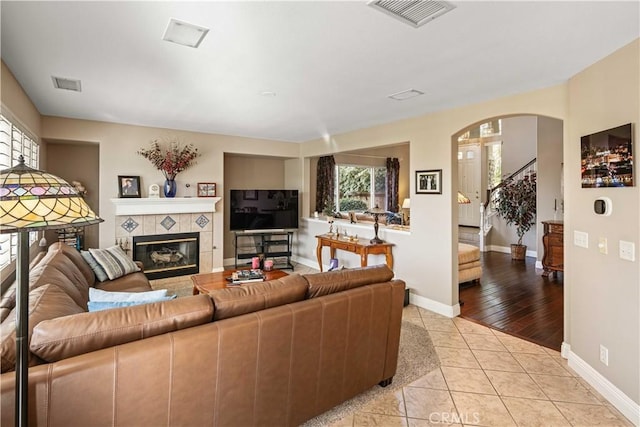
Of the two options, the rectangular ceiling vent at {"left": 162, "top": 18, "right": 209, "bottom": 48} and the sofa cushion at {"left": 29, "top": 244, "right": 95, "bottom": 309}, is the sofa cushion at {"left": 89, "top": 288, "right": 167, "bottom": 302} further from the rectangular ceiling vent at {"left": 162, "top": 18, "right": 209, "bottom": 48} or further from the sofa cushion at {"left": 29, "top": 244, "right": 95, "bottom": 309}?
the rectangular ceiling vent at {"left": 162, "top": 18, "right": 209, "bottom": 48}

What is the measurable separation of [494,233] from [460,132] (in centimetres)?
515

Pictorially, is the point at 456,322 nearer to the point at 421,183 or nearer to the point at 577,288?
the point at 577,288

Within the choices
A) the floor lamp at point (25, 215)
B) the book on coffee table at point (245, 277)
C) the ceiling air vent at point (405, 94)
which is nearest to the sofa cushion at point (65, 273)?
the floor lamp at point (25, 215)

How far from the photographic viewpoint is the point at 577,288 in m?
2.84

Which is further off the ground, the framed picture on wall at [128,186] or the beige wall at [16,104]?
the beige wall at [16,104]

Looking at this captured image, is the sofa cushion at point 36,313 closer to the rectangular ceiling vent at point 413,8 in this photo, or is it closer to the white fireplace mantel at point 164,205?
the rectangular ceiling vent at point 413,8

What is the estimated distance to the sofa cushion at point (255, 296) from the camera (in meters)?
1.82

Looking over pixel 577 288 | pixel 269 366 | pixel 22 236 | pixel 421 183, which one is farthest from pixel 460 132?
pixel 22 236

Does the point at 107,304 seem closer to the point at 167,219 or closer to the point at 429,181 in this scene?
the point at 429,181

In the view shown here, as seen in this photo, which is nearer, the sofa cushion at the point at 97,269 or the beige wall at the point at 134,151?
the sofa cushion at the point at 97,269

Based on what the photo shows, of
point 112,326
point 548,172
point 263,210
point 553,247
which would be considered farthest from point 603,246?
point 263,210

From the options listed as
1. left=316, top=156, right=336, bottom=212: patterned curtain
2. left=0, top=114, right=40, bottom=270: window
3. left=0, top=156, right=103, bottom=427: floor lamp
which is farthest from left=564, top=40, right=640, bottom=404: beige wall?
left=316, top=156, right=336, bottom=212: patterned curtain

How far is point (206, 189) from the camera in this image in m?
5.84

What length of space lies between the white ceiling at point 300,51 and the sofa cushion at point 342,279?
5.33 feet
